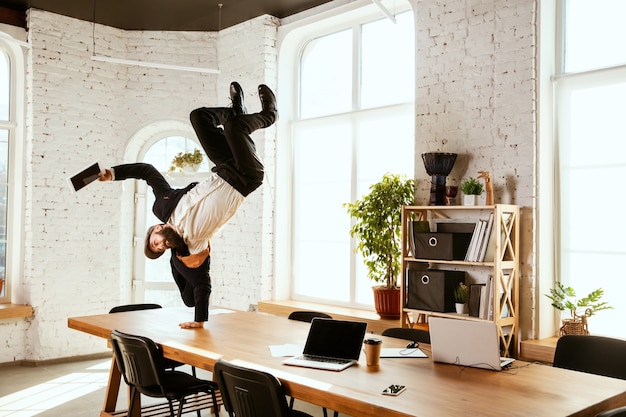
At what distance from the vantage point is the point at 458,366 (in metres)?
3.28

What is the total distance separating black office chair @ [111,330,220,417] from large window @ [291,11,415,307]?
2.76m

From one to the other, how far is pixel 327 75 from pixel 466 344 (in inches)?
175

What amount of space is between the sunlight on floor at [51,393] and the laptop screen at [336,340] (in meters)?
3.04

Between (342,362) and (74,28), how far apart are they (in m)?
5.44

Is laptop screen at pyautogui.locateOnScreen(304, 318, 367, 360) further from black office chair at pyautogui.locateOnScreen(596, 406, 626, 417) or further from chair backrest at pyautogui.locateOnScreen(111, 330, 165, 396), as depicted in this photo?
black office chair at pyautogui.locateOnScreen(596, 406, 626, 417)

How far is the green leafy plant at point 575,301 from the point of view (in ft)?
15.0

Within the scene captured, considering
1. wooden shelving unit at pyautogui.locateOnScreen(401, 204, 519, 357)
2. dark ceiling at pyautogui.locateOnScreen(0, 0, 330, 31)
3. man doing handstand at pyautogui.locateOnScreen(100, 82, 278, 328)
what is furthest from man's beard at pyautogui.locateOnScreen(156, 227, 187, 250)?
dark ceiling at pyautogui.locateOnScreen(0, 0, 330, 31)

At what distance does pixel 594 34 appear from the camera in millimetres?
4941

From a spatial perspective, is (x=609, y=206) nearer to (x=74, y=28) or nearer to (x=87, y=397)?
(x=87, y=397)

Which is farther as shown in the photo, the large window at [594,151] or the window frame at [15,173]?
the window frame at [15,173]

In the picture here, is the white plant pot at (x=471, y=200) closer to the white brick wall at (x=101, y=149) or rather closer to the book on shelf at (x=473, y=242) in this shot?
the book on shelf at (x=473, y=242)

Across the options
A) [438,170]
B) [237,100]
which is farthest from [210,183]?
[438,170]

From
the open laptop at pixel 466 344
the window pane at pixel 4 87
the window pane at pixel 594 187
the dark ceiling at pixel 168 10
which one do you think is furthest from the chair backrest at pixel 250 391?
the window pane at pixel 4 87

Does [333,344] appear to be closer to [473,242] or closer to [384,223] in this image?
[473,242]
